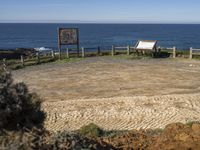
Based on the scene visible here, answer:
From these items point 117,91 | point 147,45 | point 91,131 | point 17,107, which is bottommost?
point 117,91

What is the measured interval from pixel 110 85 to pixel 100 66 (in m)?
7.25

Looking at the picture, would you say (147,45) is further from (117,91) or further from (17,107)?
(17,107)

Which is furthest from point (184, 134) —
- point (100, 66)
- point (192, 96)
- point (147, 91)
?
point (100, 66)

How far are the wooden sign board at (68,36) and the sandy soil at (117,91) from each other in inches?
171

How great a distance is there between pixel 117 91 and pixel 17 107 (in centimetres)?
1434

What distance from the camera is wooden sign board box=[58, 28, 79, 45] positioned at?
119ft

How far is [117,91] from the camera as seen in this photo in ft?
71.2

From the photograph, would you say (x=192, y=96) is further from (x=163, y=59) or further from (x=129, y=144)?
(x=163, y=59)

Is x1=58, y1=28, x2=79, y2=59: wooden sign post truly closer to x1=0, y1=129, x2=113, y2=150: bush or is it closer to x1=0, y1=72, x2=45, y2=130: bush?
x1=0, y1=72, x2=45, y2=130: bush

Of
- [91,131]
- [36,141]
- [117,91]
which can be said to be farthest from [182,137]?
[117,91]

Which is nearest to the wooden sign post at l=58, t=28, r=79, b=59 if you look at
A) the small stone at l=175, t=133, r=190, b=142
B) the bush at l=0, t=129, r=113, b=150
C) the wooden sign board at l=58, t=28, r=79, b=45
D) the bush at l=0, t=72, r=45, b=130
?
the wooden sign board at l=58, t=28, r=79, b=45

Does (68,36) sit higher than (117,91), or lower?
higher

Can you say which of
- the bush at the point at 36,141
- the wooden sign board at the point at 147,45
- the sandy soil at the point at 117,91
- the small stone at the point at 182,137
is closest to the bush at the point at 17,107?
the bush at the point at 36,141

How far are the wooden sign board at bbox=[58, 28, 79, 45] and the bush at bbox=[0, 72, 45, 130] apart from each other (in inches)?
1115
